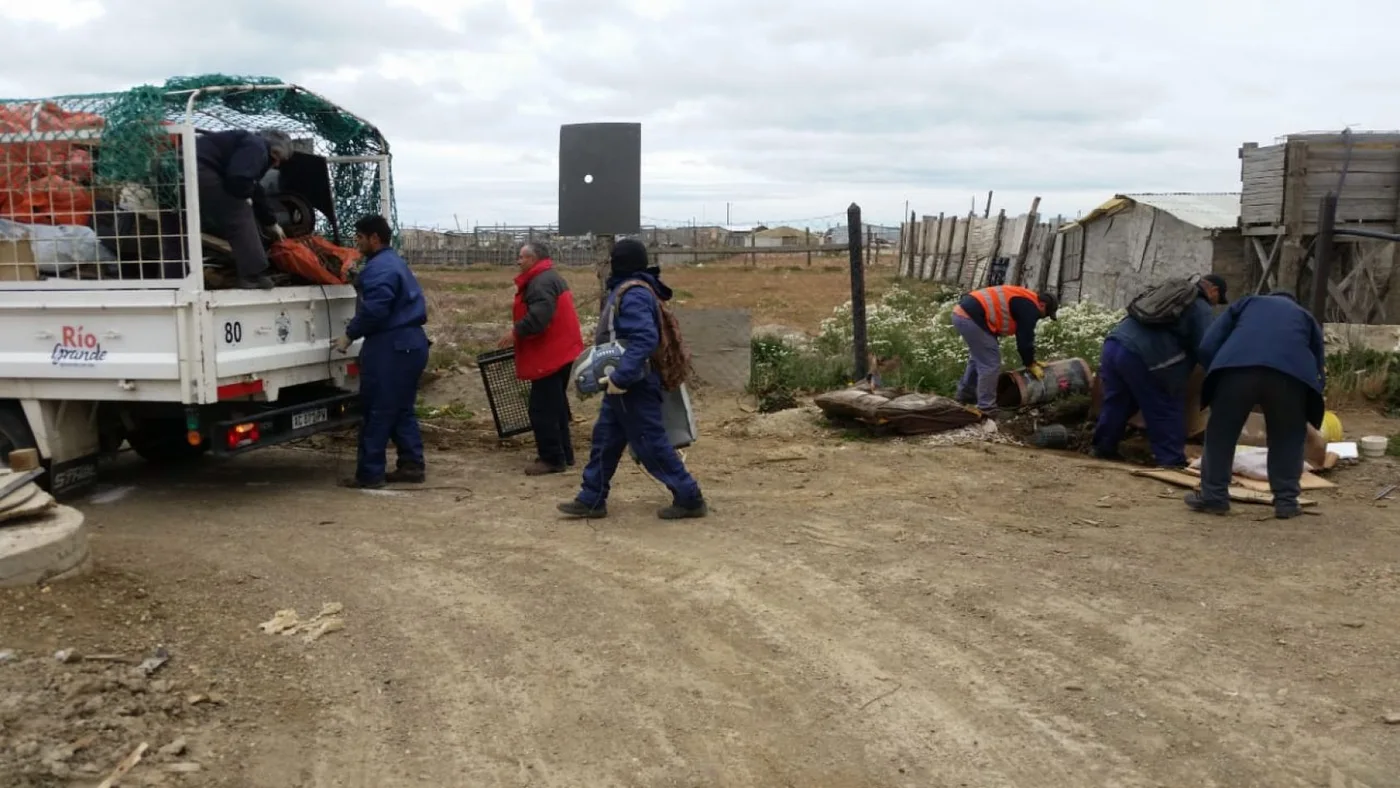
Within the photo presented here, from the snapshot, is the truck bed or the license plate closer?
the truck bed

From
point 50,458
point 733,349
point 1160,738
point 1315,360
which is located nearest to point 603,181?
point 733,349

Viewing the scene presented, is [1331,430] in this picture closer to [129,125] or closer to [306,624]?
[306,624]

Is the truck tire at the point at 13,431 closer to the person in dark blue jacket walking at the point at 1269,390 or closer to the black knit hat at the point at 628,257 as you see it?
the black knit hat at the point at 628,257

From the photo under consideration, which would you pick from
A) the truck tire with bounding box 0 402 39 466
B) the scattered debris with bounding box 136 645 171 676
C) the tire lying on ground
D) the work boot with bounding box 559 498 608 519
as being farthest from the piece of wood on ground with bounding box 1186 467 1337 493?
the truck tire with bounding box 0 402 39 466

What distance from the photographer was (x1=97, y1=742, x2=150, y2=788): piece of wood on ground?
341 centimetres

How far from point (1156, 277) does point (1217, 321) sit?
10780mm

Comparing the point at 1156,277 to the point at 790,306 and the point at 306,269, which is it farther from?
the point at 306,269

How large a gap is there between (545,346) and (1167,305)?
438cm

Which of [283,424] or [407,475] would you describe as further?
[407,475]

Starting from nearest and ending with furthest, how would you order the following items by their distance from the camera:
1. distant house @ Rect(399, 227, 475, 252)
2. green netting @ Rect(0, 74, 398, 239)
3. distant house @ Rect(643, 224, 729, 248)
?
green netting @ Rect(0, 74, 398, 239) → distant house @ Rect(399, 227, 475, 252) → distant house @ Rect(643, 224, 729, 248)

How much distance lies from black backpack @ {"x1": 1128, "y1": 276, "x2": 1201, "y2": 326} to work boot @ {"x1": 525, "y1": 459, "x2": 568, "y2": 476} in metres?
4.25

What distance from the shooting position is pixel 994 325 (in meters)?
9.72

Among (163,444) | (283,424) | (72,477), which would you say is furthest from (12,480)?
(163,444)

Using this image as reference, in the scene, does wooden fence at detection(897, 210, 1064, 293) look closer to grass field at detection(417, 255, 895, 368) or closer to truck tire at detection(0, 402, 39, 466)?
grass field at detection(417, 255, 895, 368)
